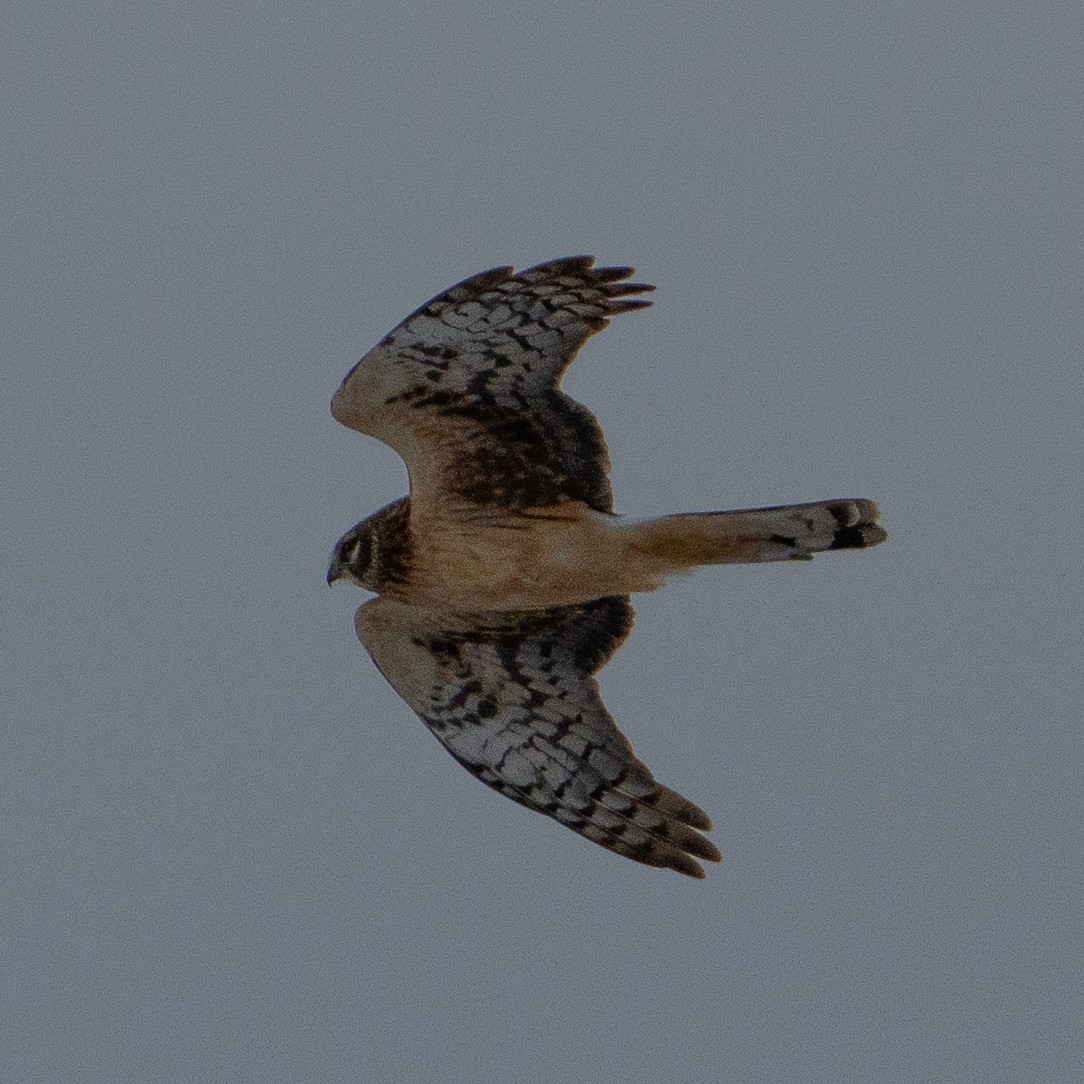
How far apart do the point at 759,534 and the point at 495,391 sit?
1253 mm

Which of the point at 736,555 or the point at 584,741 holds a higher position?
the point at 736,555

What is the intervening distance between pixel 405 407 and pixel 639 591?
4.17ft

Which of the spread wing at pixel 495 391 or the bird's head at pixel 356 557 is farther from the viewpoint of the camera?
the bird's head at pixel 356 557

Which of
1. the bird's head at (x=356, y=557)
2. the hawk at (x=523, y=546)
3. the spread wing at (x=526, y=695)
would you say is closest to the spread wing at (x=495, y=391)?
the hawk at (x=523, y=546)

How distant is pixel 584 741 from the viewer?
9906mm

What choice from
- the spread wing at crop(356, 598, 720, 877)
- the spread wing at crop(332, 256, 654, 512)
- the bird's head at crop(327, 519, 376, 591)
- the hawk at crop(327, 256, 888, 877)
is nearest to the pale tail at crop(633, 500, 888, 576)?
the hawk at crop(327, 256, 888, 877)

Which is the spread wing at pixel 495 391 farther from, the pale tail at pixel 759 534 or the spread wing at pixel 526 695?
the spread wing at pixel 526 695

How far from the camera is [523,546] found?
9.65m

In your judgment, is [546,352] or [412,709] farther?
[412,709]

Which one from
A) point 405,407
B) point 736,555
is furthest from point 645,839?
point 405,407

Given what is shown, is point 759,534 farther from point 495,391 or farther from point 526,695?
point 526,695

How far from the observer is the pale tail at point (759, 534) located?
9266 mm

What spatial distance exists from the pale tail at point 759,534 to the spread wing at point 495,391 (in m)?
0.36

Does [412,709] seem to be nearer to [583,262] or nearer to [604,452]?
[604,452]
